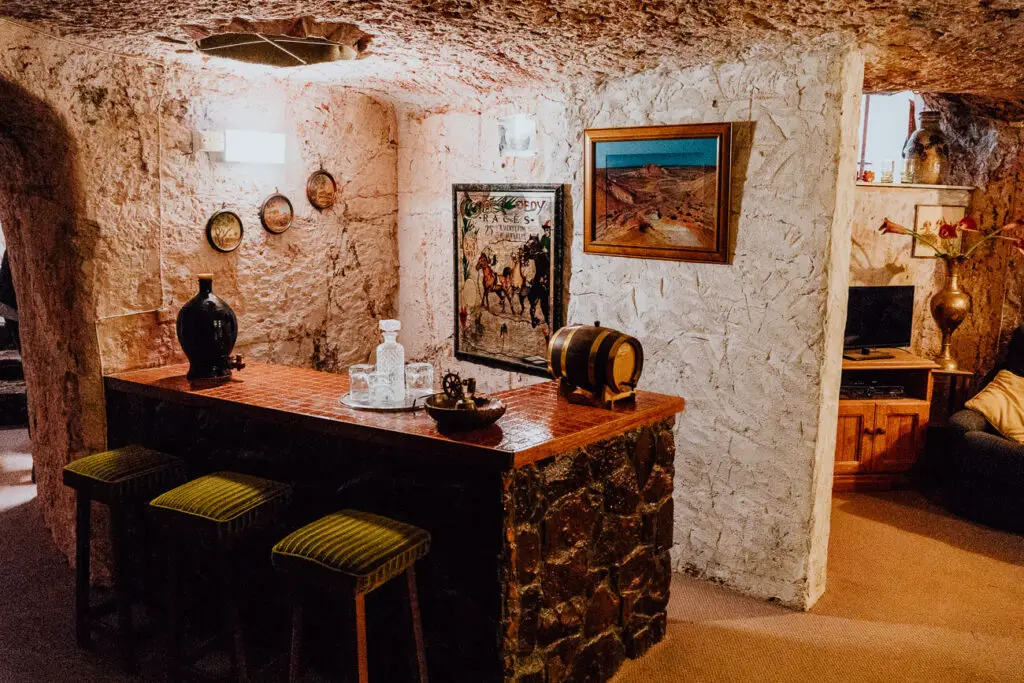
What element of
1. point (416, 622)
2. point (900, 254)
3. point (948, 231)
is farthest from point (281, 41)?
point (900, 254)

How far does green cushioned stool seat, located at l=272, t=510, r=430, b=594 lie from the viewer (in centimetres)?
226

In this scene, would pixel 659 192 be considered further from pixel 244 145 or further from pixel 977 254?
pixel 977 254

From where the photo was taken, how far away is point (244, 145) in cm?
390

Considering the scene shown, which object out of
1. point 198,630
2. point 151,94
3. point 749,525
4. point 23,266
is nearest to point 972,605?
point 749,525

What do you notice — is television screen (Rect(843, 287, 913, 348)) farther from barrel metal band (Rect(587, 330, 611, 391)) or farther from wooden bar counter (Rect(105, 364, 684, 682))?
barrel metal band (Rect(587, 330, 611, 391))

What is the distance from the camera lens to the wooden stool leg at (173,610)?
2750 mm

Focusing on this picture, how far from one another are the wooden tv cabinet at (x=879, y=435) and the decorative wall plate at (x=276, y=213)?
10.8 feet

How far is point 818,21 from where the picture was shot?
2.87 metres

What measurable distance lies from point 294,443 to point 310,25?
58.0 inches

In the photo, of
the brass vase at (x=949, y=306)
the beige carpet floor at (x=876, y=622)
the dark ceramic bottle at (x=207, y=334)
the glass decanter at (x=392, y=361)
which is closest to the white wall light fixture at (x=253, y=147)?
the dark ceramic bottle at (x=207, y=334)

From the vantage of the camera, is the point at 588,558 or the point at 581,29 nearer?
the point at 588,558

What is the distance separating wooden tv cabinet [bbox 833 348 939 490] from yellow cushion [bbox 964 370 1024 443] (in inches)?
12.2

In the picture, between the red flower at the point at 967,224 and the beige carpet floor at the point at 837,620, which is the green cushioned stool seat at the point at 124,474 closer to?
the beige carpet floor at the point at 837,620

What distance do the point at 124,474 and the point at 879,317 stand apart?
14.4ft
